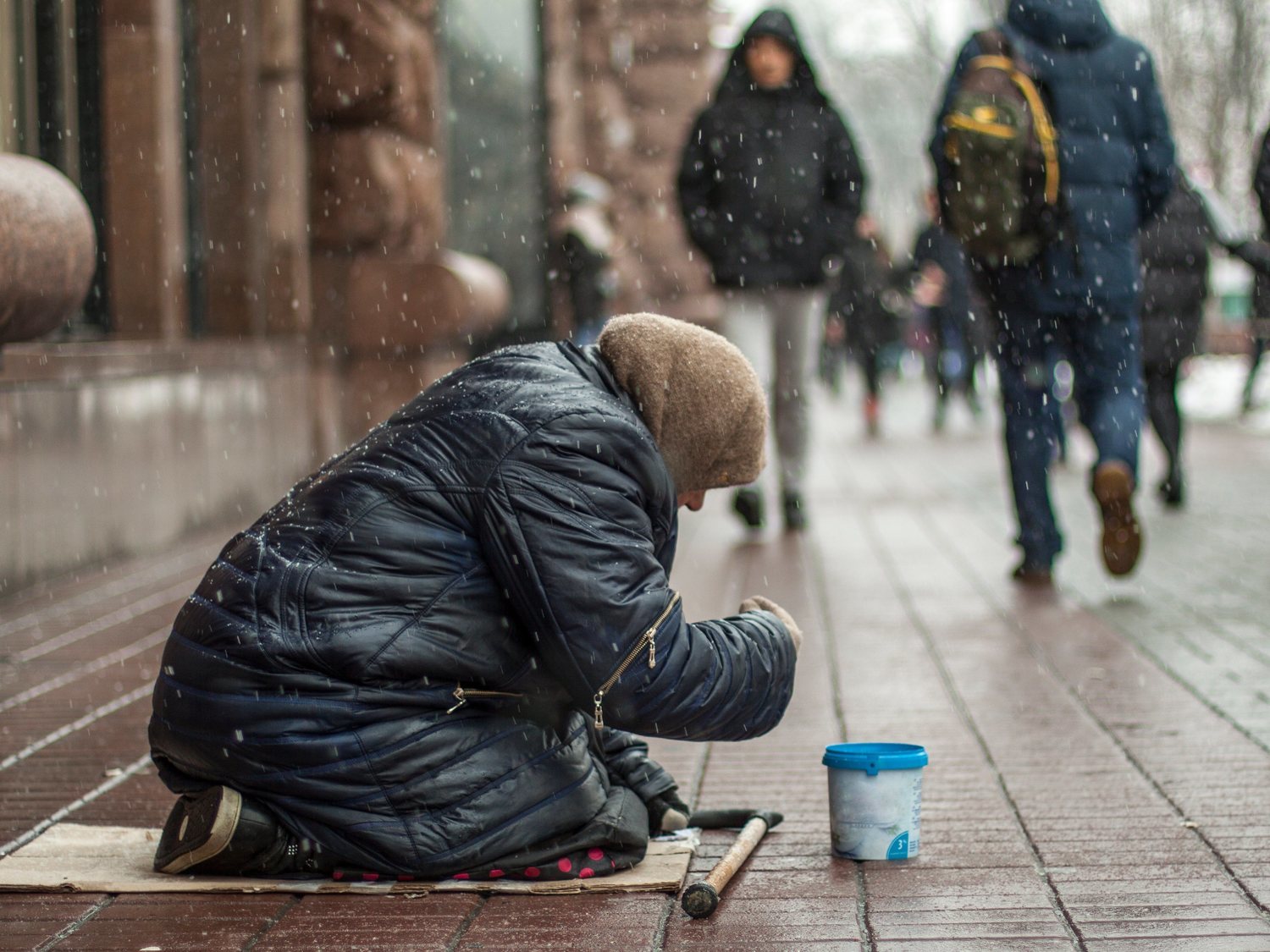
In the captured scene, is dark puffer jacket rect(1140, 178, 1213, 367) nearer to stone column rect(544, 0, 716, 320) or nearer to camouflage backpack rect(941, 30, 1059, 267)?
camouflage backpack rect(941, 30, 1059, 267)

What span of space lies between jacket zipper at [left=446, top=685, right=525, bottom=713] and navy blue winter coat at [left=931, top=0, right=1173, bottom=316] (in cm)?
413

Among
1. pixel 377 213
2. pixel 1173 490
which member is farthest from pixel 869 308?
pixel 377 213

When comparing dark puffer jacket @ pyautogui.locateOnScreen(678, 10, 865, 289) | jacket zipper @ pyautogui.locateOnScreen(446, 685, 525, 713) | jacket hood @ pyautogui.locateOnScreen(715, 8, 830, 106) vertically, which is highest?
jacket hood @ pyautogui.locateOnScreen(715, 8, 830, 106)

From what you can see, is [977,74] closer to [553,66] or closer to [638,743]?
[638,743]

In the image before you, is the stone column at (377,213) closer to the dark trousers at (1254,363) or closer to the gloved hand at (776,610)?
the gloved hand at (776,610)

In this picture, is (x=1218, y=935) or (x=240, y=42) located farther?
(x=240, y=42)

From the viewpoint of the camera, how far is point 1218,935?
9.99 feet

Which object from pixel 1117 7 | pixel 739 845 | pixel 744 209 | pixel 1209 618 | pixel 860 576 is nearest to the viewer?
pixel 739 845

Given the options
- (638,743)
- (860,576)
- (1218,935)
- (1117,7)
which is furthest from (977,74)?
(1117,7)

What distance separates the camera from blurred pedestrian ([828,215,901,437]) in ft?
57.1

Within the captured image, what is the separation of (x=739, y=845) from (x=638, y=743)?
41cm

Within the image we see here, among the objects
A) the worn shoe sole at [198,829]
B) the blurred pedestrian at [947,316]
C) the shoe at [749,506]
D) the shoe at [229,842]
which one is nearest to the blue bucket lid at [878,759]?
the shoe at [229,842]

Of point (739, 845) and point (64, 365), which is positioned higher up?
point (64, 365)

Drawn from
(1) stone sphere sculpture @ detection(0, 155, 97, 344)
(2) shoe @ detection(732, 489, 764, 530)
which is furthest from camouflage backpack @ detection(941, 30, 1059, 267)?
(1) stone sphere sculpture @ detection(0, 155, 97, 344)
